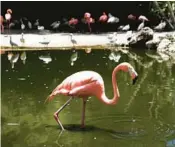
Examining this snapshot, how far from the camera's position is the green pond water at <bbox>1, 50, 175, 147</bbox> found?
5262 mm

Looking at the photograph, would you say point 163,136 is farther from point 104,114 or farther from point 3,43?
point 3,43

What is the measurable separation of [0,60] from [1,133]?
4.58 meters

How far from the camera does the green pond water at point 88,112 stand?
17.3 ft

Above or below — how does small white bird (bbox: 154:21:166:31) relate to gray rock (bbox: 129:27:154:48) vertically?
above

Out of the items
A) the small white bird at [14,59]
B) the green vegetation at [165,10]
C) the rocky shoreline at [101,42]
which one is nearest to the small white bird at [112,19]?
the green vegetation at [165,10]

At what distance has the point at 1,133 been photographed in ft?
17.9

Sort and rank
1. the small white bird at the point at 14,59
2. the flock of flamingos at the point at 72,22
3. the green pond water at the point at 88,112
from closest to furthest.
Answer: the green pond water at the point at 88,112 < the small white bird at the point at 14,59 < the flock of flamingos at the point at 72,22

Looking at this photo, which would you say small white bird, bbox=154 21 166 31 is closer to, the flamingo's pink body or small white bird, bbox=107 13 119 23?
small white bird, bbox=107 13 119 23

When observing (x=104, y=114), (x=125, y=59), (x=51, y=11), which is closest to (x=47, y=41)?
(x=125, y=59)

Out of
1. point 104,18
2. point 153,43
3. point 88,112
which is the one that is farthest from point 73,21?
point 88,112

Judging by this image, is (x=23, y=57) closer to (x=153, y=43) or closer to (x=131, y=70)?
(x=153, y=43)

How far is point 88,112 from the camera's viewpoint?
6.22 meters

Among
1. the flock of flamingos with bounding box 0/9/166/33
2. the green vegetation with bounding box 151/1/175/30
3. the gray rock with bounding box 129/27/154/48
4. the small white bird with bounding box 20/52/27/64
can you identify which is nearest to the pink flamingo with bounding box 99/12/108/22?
the flock of flamingos with bounding box 0/9/166/33

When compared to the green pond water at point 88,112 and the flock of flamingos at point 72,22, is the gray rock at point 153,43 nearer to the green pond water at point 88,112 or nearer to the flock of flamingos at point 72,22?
the flock of flamingos at point 72,22
